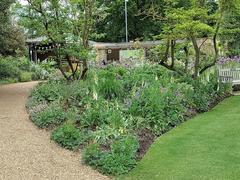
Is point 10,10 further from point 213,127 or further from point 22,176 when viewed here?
point 22,176

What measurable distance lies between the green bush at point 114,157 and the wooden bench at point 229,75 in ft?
29.3

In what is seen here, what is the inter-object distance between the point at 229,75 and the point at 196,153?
8592mm

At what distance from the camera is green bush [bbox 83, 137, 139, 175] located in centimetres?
664

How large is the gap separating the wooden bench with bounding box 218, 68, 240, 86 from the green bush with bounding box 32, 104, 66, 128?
7.79m

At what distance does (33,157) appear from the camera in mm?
7152

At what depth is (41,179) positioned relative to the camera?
6.22 metres

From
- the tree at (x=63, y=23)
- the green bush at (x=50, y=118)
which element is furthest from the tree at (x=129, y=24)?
the green bush at (x=50, y=118)

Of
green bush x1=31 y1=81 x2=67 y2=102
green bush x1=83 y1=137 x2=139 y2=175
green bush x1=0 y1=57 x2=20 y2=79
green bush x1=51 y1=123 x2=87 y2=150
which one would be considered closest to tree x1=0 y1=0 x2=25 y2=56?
green bush x1=0 y1=57 x2=20 y2=79

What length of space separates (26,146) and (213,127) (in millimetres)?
4227

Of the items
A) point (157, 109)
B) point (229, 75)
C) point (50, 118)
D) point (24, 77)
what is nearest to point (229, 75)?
point (229, 75)

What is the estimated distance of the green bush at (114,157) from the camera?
6640mm

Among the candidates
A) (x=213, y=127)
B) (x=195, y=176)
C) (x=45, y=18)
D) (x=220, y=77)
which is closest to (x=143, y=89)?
(x=213, y=127)

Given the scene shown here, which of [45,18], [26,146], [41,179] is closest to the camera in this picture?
[41,179]

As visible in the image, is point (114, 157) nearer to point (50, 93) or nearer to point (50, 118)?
point (50, 118)
